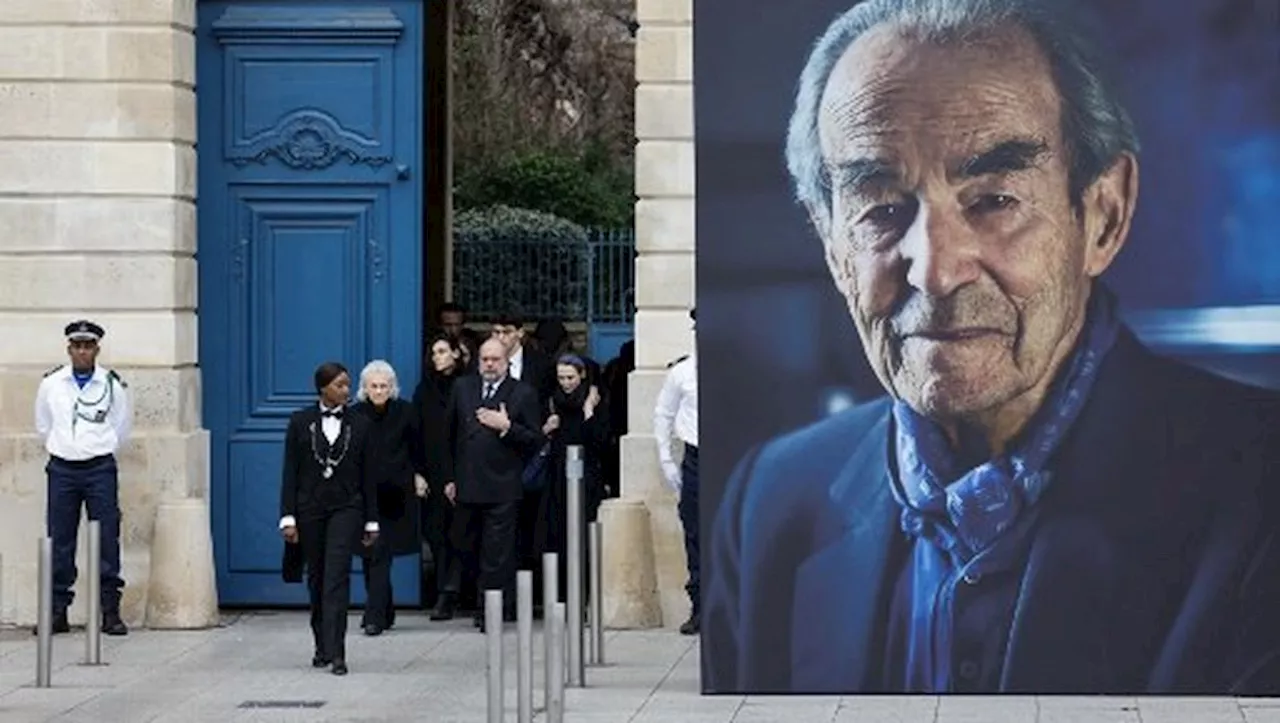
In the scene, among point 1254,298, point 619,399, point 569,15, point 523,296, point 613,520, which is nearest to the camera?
point 1254,298

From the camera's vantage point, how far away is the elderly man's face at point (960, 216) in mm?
16703

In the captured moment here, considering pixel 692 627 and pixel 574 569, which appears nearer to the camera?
pixel 574 569

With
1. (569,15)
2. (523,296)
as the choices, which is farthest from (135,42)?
(569,15)

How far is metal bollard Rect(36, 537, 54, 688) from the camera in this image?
59.8 ft

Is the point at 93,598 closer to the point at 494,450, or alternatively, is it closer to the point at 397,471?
the point at 397,471

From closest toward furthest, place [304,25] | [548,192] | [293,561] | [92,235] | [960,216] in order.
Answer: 1. [960,216]
2. [293,561]
3. [92,235]
4. [304,25]
5. [548,192]

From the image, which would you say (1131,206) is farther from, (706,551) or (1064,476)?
(706,551)

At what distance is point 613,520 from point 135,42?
407cm

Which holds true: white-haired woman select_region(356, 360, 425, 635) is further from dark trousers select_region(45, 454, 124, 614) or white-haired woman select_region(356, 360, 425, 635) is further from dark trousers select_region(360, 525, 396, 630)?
dark trousers select_region(45, 454, 124, 614)

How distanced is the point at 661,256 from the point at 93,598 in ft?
14.2

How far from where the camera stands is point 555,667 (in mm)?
14891

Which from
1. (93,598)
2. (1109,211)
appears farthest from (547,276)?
(1109,211)

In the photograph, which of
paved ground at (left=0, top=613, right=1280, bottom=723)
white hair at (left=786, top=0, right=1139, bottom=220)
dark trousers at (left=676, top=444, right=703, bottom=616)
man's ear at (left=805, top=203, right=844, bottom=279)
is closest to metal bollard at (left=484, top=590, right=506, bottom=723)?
paved ground at (left=0, top=613, right=1280, bottom=723)

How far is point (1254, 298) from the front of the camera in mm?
16766
